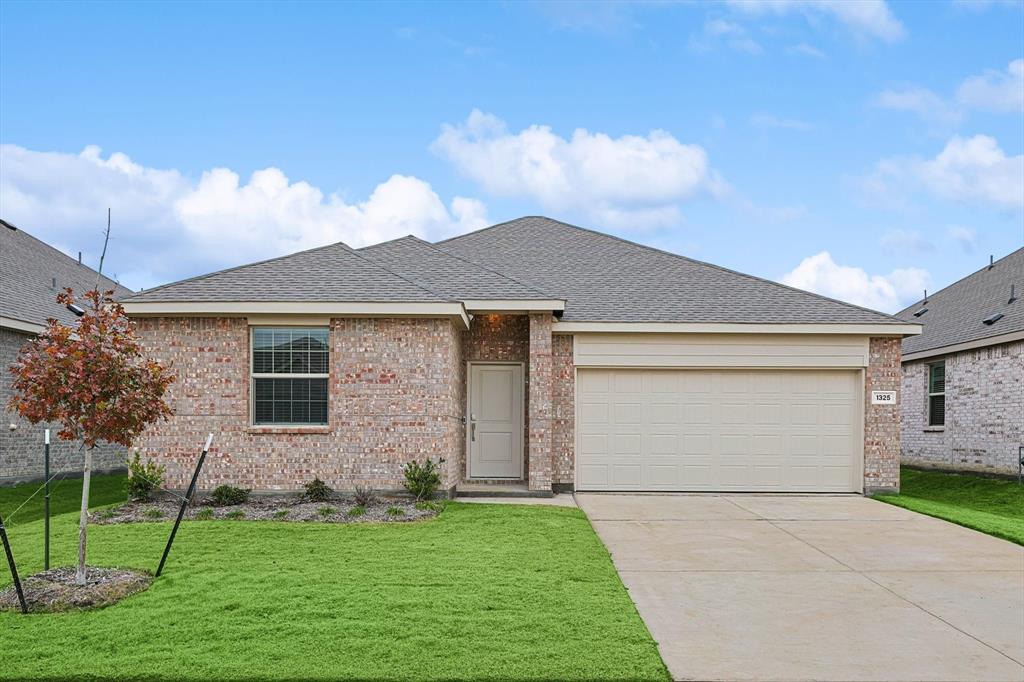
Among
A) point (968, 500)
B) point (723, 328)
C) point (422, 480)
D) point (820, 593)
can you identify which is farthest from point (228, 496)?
point (968, 500)

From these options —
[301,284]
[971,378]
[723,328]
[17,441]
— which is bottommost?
[17,441]

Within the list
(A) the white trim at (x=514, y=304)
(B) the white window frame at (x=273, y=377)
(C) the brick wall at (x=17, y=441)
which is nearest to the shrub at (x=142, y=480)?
(B) the white window frame at (x=273, y=377)

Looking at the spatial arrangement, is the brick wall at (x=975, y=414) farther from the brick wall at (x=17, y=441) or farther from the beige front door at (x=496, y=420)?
the brick wall at (x=17, y=441)

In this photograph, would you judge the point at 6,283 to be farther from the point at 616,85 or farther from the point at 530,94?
the point at 616,85

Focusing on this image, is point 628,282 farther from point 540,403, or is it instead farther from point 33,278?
point 33,278

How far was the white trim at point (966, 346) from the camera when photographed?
15.1 m

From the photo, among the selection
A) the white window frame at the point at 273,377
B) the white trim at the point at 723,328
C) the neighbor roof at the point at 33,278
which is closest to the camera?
the white window frame at the point at 273,377

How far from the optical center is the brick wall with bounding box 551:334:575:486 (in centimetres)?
1329

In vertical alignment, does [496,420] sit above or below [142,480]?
above

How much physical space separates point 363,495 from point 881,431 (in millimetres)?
9099

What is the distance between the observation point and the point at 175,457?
→ 1158 cm

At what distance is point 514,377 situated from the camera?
13938 mm

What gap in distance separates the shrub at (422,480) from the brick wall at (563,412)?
2.66m

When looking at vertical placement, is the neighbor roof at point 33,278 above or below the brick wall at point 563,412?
above
